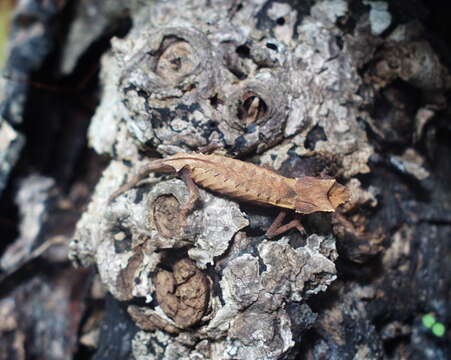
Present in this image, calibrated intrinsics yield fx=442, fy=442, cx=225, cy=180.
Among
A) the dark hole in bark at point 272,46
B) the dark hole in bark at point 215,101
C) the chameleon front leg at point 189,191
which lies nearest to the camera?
the chameleon front leg at point 189,191

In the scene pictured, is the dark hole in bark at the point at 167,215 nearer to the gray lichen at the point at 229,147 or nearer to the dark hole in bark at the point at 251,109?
the gray lichen at the point at 229,147

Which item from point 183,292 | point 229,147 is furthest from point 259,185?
point 183,292

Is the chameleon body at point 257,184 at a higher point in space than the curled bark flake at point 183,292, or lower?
higher

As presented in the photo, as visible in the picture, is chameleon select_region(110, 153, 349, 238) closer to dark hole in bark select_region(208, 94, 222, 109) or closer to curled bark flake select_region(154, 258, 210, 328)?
dark hole in bark select_region(208, 94, 222, 109)

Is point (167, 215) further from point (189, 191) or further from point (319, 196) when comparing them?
point (319, 196)

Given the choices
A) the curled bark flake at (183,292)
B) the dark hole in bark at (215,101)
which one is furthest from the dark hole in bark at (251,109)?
the curled bark flake at (183,292)

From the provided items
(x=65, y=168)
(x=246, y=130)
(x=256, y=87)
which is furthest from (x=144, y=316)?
(x=65, y=168)
